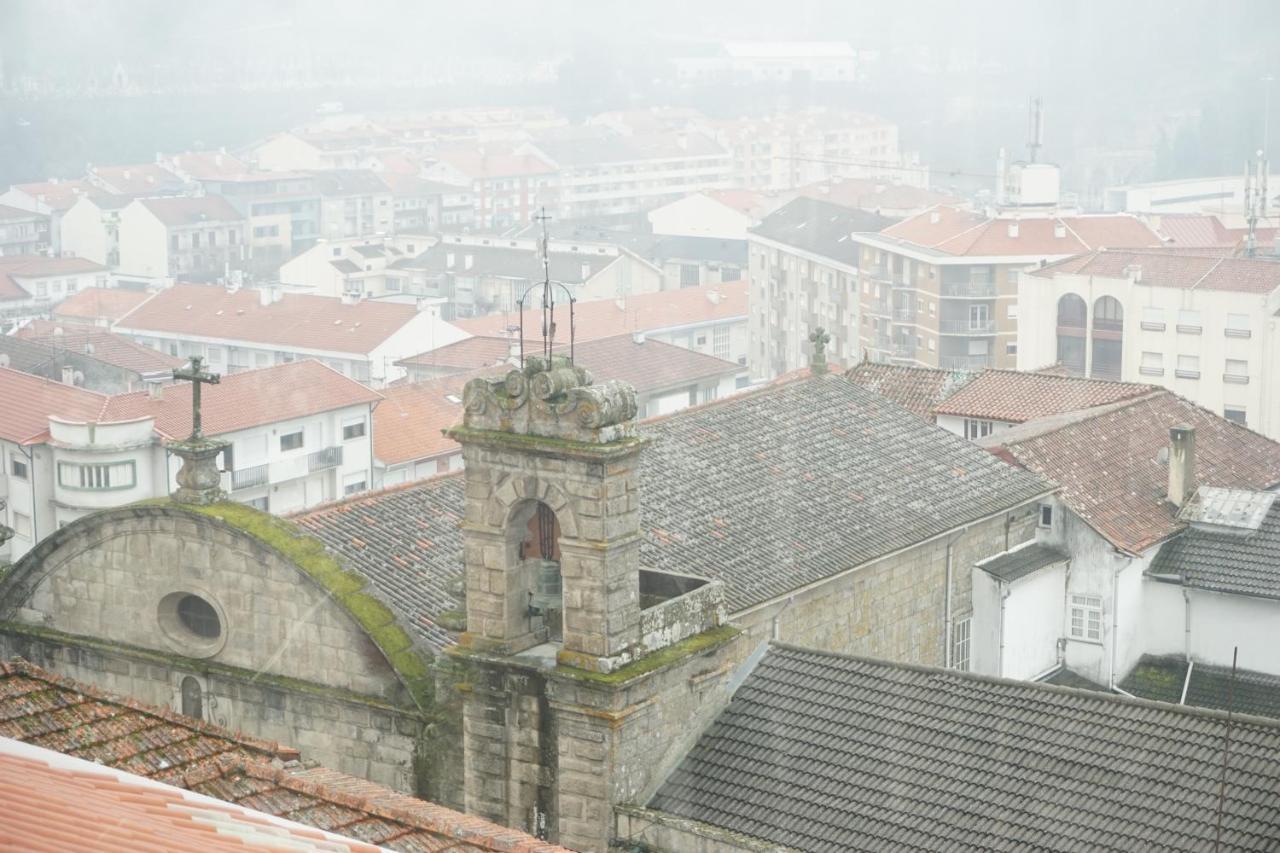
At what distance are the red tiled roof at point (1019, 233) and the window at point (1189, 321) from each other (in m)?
12.0

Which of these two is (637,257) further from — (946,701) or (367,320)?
(946,701)

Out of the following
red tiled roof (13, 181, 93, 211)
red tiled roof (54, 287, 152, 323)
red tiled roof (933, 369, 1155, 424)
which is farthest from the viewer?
red tiled roof (13, 181, 93, 211)

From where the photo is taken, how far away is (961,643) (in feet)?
76.7

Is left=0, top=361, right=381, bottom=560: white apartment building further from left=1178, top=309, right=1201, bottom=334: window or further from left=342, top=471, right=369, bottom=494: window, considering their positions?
left=1178, top=309, right=1201, bottom=334: window

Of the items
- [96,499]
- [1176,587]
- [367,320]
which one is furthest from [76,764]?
[367,320]

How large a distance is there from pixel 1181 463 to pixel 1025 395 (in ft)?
17.5

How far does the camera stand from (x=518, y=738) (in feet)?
48.2

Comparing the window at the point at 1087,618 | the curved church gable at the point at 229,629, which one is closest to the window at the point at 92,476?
the curved church gable at the point at 229,629

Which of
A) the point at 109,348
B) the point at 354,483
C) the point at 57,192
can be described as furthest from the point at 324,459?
the point at 57,192

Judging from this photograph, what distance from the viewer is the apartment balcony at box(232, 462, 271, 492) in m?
42.8

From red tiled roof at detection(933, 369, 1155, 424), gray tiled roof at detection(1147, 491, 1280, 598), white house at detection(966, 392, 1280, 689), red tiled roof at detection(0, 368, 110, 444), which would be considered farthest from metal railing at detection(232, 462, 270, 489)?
gray tiled roof at detection(1147, 491, 1280, 598)

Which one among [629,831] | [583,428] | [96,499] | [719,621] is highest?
[583,428]

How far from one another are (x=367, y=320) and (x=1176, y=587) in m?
39.0

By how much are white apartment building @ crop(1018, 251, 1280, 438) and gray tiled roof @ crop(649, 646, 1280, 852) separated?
1618 inches
